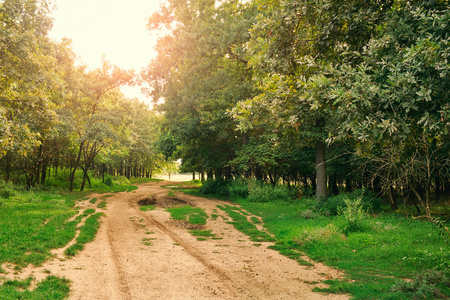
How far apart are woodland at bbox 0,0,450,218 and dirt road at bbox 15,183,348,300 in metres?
3.45

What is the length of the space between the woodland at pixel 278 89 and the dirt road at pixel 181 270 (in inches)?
136

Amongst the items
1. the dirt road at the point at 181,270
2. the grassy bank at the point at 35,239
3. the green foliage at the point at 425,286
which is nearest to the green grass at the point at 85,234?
the grassy bank at the point at 35,239

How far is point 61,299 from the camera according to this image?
5164mm

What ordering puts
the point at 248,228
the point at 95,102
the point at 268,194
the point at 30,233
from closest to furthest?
the point at 30,233, the point at 248,228, the point at 268,194, the point at 95,102

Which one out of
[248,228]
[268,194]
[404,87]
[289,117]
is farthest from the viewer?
[268,194]

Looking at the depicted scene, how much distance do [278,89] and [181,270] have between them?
547 cm

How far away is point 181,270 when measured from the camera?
6.99 m

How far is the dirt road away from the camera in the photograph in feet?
18.7

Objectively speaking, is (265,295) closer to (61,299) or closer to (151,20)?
(61,299)

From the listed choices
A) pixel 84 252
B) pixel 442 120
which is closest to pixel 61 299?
pixel 84 252

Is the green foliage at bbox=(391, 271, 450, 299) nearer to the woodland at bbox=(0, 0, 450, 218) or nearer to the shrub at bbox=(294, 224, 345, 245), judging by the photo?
the woodland at bbox=(0, 0, 450, 218)

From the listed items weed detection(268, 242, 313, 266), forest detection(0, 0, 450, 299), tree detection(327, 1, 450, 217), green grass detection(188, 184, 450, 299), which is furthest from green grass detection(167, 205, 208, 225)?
tree detection(327, 1, 450, 217)

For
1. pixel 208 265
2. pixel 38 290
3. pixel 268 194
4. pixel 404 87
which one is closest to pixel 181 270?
Answer: pixel 208 265

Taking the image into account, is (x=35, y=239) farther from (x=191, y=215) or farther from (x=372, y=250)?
(x=372, y=250)
